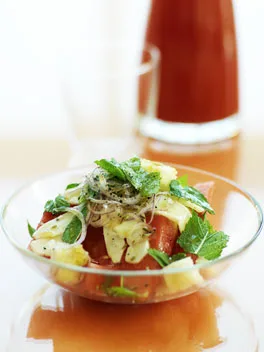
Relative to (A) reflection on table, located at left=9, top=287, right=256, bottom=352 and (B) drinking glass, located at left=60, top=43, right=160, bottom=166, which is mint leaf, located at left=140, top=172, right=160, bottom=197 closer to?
(A) reflection on table, located at left=9, top=287, right=256, bottom=352

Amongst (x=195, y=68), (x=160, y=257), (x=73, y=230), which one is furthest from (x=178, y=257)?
(x=195, y=68)

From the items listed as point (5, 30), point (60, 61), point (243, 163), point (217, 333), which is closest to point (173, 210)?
point (217, 333)

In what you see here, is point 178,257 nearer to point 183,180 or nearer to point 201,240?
point 201,240

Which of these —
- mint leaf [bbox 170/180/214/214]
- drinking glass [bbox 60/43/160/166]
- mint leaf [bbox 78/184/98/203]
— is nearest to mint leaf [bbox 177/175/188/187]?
mint leaf [bbox 170/180/214/214]

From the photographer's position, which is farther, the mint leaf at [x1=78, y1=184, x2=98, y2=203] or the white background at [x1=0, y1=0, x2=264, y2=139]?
the white background at [x1=0, y1=0, x2=264, y2=139]

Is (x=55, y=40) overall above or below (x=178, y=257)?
below

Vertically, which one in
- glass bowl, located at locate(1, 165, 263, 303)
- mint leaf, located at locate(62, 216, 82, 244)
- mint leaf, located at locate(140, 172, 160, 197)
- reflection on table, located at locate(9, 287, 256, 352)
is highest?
mint leaf, located at locate(140, 172, 160, 197)
